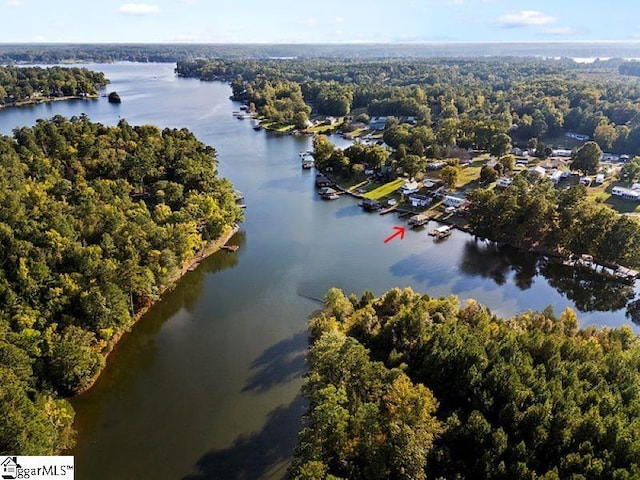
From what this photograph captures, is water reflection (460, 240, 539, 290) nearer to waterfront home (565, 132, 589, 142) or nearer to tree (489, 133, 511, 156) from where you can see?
tree (489, 133, 511, 156)

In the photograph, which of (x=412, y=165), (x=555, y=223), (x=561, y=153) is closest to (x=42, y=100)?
(x=412, y=165)

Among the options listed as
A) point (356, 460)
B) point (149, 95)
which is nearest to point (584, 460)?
point (356, 460)

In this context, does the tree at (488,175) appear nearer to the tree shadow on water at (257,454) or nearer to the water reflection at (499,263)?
the water reflection at (499,263)

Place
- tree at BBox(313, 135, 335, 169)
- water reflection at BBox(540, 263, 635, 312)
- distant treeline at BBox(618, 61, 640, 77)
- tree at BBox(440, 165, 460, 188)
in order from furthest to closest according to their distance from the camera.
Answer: distant treeline at BBox(618, 61, 640, 77) < tree at BBox(313, 135, 335, 169) < tree at BBox(440, 165, 460, 188) < water reflection at BBox(540, 263, 635, 312)

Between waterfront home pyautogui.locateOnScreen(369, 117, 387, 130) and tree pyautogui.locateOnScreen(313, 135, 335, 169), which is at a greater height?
waterfront home pyautogui.locateOnScreen(369, 117, 387, 130)

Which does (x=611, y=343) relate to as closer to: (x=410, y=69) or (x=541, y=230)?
(x=541, y=230)

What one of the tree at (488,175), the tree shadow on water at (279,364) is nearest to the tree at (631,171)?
the tree at (488,175)

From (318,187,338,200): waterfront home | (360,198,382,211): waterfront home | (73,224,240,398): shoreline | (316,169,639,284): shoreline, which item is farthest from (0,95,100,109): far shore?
(316,169,639,284): shoreline

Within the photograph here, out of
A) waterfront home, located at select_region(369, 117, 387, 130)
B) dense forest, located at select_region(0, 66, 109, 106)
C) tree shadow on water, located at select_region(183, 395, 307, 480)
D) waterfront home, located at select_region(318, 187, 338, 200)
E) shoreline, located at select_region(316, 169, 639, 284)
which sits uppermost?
dense forest, located at select_region(0, 66, 109, 106)
